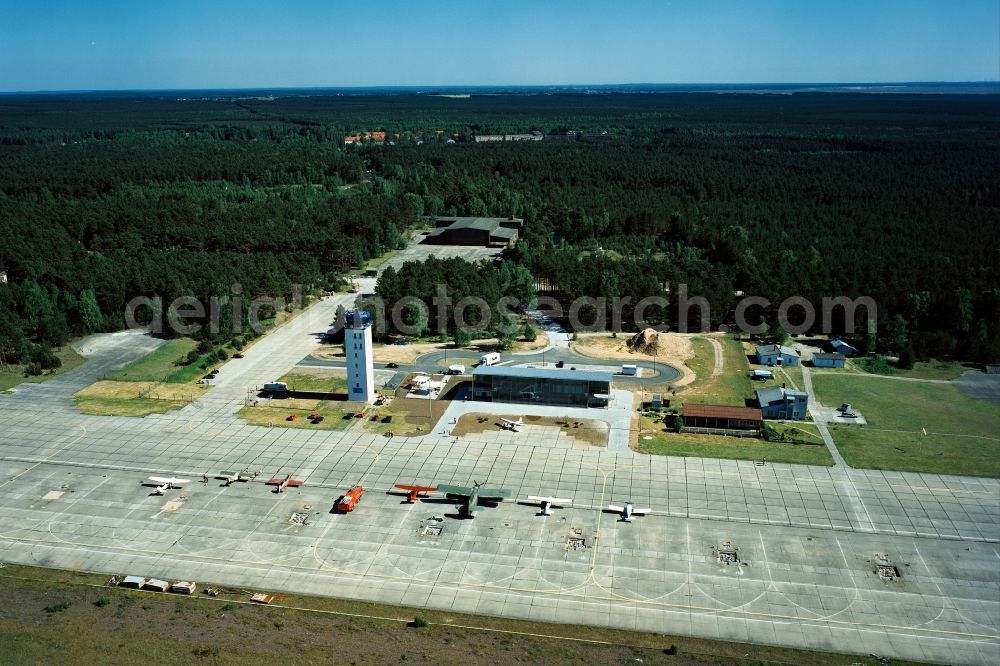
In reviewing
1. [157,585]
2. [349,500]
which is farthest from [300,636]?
[349,500]

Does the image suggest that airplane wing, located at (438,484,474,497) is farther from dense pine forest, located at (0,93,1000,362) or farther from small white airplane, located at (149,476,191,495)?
dense pine forest, located at (0,93,1000,362)

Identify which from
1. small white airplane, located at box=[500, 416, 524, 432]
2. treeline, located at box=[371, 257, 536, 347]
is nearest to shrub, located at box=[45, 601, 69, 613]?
small white airplane, located at box=[500, 416, 524, 432]

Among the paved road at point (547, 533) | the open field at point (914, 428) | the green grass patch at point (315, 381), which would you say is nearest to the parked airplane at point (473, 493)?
the paved road at point (547, 533)

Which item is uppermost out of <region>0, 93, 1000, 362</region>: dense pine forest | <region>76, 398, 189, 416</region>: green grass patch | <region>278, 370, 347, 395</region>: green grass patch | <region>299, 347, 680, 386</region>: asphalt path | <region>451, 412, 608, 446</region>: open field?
<region>0, 93, 1000, 362</region>: dense pine forest

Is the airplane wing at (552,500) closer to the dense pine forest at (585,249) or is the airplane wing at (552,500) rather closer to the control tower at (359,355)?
the control tower at (359,355)

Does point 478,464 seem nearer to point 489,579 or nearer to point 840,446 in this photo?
point 489,579

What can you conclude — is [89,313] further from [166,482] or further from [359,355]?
[166,482]

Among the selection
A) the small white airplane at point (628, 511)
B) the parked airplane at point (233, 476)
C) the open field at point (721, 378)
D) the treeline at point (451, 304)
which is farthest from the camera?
the treeline at point (451, 304)
